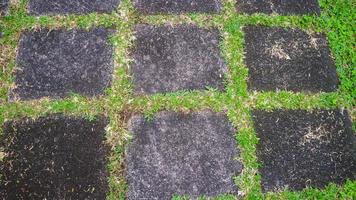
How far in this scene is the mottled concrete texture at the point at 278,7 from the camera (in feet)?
12.2

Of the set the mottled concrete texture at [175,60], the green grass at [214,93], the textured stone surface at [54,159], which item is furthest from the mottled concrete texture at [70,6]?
the textured stone surface at [54,159]

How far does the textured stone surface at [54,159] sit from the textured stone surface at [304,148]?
1.12 metres

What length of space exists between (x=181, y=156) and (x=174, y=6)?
135 cm

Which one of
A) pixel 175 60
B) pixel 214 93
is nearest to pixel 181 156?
pixel 214 93

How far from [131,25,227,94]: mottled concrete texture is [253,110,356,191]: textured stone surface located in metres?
0.50

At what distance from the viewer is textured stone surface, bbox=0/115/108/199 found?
2.81m

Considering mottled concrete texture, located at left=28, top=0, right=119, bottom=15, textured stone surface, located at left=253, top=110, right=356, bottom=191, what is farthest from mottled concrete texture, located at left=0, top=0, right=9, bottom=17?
textured stone surface, located at left=253, top=110, right=356, bottom=191

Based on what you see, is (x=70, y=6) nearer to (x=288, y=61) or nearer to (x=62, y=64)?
(x=62, y=64)

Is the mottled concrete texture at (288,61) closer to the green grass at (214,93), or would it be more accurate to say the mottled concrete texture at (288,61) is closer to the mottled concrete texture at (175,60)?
the green grass at (214,93)

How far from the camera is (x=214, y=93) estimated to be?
3240 mm

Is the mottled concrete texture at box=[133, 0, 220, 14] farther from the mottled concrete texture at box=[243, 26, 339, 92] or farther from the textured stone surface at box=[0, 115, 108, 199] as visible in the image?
the textured stone surface at box=[0, 115, 108, 199]

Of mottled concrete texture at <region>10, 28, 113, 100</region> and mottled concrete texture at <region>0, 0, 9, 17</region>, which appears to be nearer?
mottled concrete texture at <region>10, 28, 113, 100</region>

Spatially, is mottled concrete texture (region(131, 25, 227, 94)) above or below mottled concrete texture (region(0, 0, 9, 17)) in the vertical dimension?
below

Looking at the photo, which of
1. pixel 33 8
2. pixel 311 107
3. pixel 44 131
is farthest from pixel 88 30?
pixel 311 107
